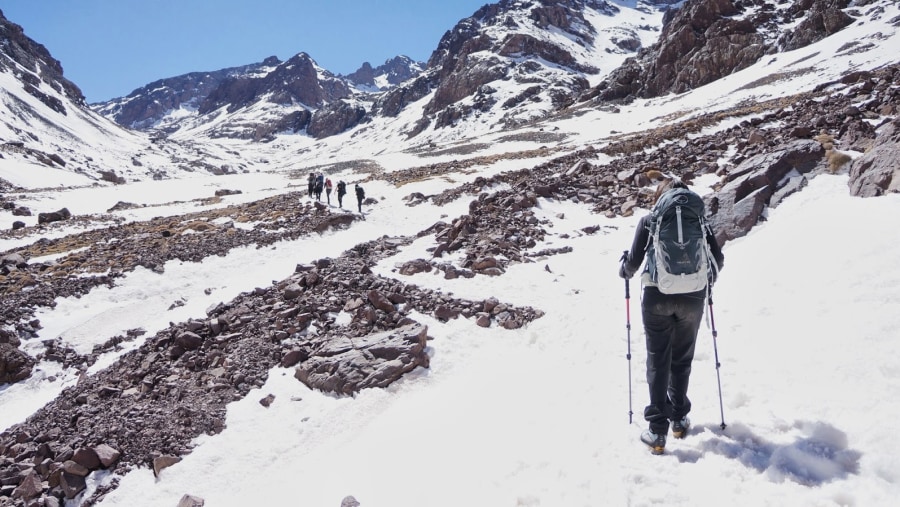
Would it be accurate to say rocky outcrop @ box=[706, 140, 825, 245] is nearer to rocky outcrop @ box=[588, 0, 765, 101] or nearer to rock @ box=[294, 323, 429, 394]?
rock @ box=[294, 323, 429, 394]

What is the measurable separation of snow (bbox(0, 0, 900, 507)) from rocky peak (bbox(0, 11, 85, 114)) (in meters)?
163

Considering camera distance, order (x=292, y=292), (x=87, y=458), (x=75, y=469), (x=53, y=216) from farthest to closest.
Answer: (x=53, y=216) → (x=292, y=292) → (x=87, y=458) → (x=75, y=469)

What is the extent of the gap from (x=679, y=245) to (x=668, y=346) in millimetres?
1101

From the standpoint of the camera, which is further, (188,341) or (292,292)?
(292,292)

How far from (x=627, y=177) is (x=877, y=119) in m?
9.34

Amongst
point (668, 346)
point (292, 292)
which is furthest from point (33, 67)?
point (668, 346)

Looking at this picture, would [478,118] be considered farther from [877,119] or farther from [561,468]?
[561,468]

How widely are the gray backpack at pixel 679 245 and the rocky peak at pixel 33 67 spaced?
556 ft

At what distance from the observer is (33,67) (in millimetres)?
145125

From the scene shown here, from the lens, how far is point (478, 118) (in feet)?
414

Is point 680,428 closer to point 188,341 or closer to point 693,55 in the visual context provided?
point 188,341

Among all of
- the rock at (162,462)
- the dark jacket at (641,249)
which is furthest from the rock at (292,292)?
the dark jacket at (641,249)

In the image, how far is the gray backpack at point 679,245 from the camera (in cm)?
428

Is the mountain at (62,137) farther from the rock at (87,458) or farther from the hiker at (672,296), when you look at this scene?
the hiker at (672,296)
